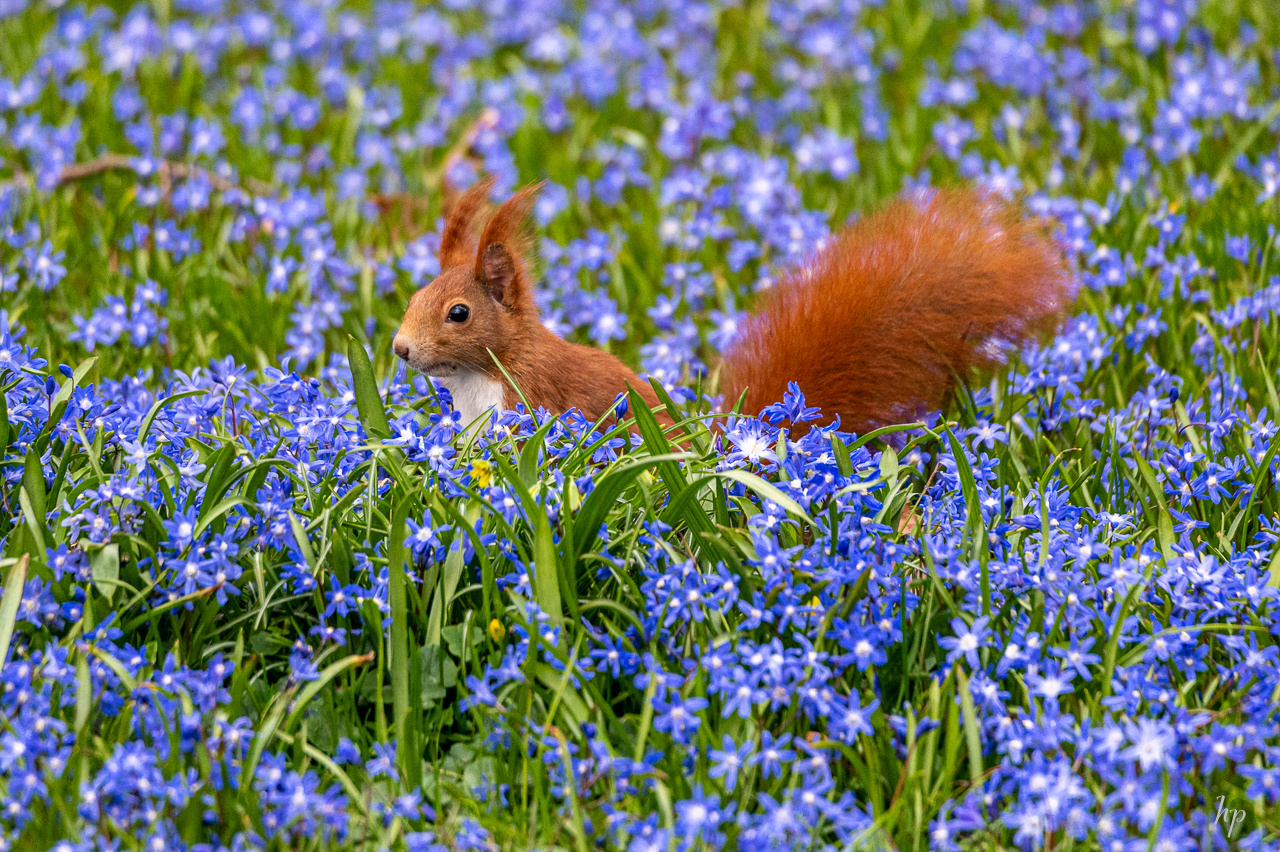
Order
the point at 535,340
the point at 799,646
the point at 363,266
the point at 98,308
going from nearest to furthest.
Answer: the point at 799,646
the point at 535,340
the point at 98,308
the point at 363,266

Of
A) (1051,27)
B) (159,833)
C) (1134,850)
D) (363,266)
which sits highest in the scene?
(1051,27)

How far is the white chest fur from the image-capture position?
3.21 metres

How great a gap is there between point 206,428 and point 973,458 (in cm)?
187

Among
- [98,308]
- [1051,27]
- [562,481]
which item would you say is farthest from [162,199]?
[1051,27]

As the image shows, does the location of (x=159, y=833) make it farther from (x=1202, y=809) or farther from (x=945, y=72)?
(x=945, y=72)

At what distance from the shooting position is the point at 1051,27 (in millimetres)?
6488

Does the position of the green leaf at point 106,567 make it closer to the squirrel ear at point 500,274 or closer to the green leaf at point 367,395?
the green leaf at point 367,395

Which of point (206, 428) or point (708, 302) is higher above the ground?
point (708, 302)

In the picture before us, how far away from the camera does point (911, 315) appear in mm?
3010

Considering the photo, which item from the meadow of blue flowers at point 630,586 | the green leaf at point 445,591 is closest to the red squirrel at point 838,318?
the meadow of blue flowers at point 630,586

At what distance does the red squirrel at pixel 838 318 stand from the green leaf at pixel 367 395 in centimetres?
29

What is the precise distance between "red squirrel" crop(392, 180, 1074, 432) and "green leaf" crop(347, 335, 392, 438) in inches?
11.6

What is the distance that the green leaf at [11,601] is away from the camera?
2348mm

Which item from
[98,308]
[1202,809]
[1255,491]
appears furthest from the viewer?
[98,308]
